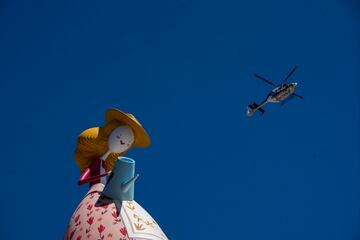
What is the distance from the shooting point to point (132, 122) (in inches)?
290

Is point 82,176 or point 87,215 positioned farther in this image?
point 82,176

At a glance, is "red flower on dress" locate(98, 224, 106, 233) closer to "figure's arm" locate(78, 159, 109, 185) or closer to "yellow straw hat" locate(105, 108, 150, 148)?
"figure's arm" locate(78, 159, 109, 185)

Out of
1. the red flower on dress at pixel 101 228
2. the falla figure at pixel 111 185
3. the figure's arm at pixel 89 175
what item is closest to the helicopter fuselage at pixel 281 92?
the falla figure at pixel 111 185

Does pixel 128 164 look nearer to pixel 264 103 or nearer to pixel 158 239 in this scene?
pixel 158 239

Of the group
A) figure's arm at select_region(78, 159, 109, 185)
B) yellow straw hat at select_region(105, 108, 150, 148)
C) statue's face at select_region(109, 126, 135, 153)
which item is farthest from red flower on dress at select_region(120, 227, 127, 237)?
yellow straw hat at select_region(105, 108, 150, 148)

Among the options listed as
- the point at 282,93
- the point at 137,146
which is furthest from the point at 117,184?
the point at 282,93

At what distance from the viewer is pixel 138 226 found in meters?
6.27

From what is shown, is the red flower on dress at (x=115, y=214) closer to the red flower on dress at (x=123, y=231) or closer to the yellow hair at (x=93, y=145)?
the red flower on dress at (x=123, y=231)

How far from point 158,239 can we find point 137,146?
2002 mm

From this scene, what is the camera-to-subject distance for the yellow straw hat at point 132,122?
24.1 feet

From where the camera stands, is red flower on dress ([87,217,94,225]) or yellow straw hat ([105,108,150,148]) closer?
red flower on dress ([87,217,94,225])

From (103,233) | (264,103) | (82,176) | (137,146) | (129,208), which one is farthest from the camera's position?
(264,103)

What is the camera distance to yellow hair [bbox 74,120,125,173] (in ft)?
24.5

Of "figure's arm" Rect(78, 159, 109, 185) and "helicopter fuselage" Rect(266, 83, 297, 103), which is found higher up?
"helicopter fuselage" Rect(266, 83, 297, 103)
